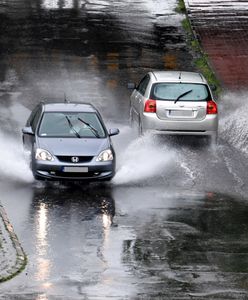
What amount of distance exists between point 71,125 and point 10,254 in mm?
7209

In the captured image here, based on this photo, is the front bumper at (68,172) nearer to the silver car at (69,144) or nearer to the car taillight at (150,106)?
the silver car at (69,144)

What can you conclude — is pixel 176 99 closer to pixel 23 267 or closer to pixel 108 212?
pixel 108 212

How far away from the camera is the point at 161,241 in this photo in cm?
1636

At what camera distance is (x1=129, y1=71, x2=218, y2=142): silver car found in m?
24.6

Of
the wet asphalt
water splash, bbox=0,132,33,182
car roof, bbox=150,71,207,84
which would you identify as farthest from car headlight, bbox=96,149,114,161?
car roof, bbox=150,71,207,84

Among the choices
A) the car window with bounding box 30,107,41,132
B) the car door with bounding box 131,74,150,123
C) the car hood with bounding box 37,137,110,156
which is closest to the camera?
the car hood with bounding box 37,137,110,156

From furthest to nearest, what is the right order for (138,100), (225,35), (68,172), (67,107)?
1. (225,35)
2. (138,100)
3. (67,107)
4. (68,172)

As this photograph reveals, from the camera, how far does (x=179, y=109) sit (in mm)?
24516

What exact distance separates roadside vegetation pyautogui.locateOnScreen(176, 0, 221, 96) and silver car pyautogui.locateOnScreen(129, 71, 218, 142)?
5.19 metres

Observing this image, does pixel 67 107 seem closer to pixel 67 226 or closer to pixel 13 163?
pixel 13 163

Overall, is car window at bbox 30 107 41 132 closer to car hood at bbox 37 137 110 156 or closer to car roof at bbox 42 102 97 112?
car roof at bbox 42 102 97 112

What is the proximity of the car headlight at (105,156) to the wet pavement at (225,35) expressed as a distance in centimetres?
1168

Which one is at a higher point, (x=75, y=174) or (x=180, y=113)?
(x=75, y=174)

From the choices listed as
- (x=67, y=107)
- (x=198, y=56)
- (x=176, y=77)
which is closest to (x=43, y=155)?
(x=67, y=107)
